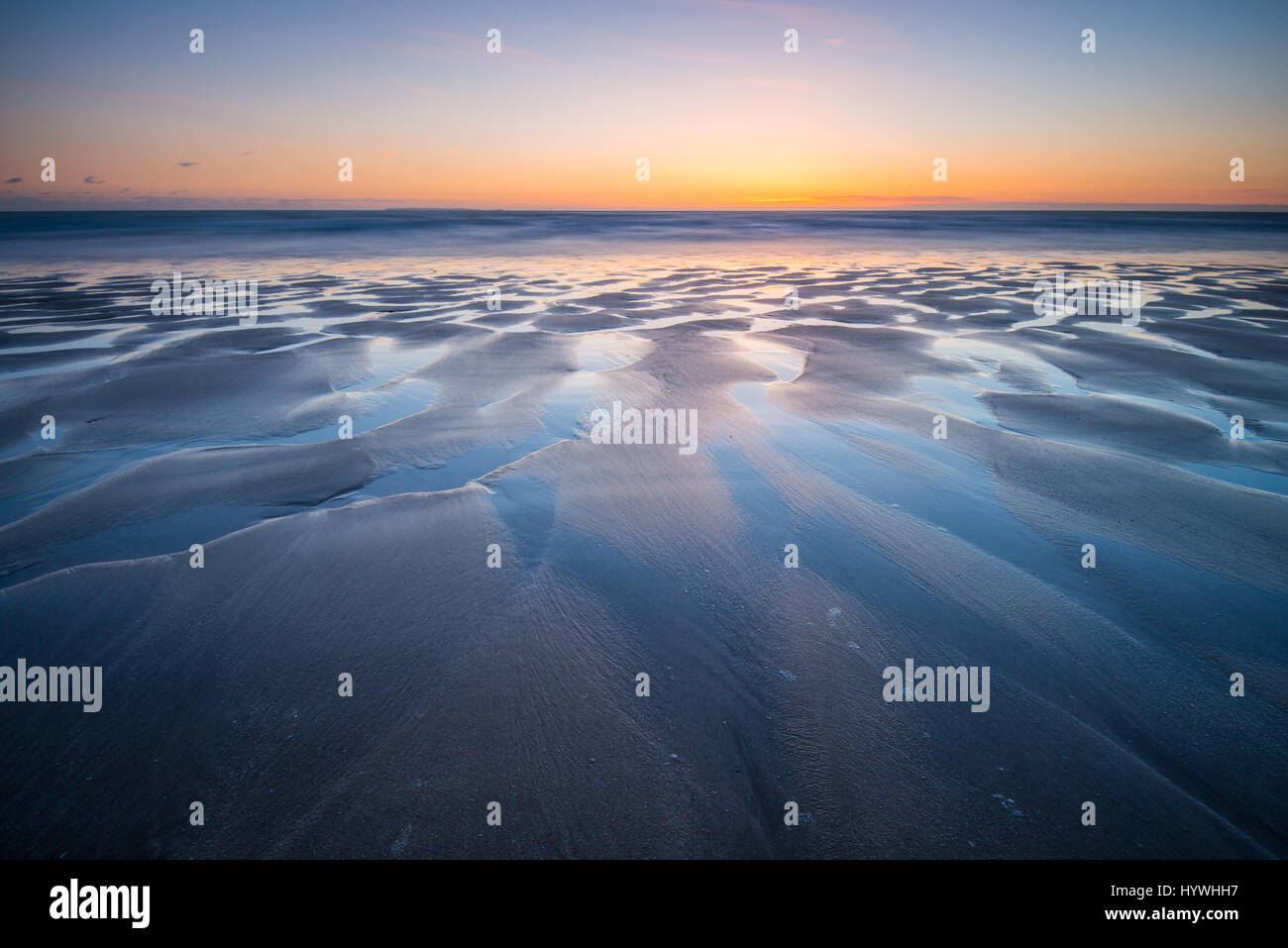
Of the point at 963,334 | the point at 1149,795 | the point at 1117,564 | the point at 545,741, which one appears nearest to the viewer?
the point at 1149,795

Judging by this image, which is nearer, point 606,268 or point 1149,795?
point 1149,795

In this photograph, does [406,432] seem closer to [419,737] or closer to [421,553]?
[421,553]

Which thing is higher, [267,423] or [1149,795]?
[267,423]

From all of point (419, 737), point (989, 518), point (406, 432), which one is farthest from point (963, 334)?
point (419, 737)

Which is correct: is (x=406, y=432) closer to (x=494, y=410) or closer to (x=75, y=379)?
(x=494, y=410)

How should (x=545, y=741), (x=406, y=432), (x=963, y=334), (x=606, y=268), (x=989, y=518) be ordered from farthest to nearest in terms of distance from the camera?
(x=606, y=268)
(x=963, y=334)
(x=406, y=432)
(x=989, y=518)
(x=545, y=741)

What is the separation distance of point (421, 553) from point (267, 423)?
12.4ft

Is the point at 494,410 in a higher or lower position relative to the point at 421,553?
higher
